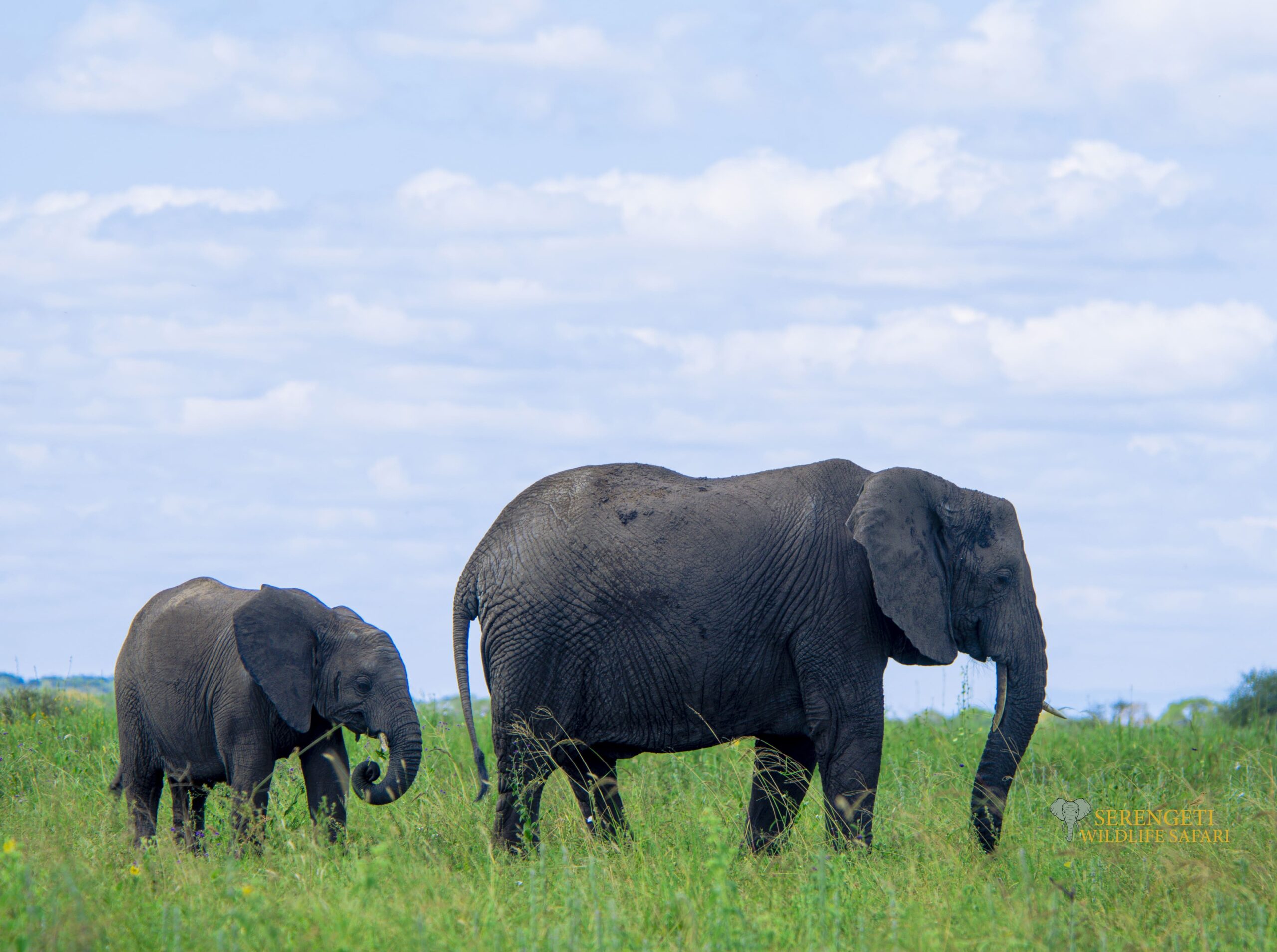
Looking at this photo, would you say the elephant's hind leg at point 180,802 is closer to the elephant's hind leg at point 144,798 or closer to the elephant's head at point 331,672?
the elephant's hind leg at point 144,798

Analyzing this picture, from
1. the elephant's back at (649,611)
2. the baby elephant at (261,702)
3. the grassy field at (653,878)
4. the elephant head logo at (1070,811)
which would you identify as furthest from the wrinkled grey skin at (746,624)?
the baby elephant at (261,702)

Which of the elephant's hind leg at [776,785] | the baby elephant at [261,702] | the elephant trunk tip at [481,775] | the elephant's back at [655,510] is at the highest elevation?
the elephant's back at [655,510]

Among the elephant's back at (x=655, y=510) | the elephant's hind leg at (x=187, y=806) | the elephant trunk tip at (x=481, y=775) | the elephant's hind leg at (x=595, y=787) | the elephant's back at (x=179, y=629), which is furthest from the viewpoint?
the elephant's hind leg at (x=187, y=806)

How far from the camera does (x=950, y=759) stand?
1138cm

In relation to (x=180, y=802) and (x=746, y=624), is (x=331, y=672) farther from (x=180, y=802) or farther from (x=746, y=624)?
(x=746, y=624)

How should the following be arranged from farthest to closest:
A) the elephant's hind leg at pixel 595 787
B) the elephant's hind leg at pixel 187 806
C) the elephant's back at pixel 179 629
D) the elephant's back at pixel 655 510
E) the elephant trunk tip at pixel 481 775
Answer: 1. the elephant's hind leg at pixel 187 806
2. the elephant's back at pixel 179 629
3. the elephant's hind leg at pixel 595 787
4. the elephant's back at pixel 655 510
5. the elephant trunk tip at pixel 481 775

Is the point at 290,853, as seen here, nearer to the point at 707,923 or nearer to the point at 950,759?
the point at 707,923

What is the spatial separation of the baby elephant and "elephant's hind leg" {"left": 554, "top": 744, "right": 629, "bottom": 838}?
0.96 metres

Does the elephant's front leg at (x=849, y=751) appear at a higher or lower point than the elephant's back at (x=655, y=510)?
lower

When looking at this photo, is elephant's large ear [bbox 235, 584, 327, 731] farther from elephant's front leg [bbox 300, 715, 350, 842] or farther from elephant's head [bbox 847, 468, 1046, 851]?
elephant's head [bbox 847, 468, 1046, 851]

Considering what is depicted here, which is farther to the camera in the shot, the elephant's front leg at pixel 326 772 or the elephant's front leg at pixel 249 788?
the elephant's front leg at pixel 326 772

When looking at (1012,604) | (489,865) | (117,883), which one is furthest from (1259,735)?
(117,883)

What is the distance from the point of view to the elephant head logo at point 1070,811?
26.7ft

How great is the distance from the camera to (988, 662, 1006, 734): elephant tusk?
8258 millimetres
